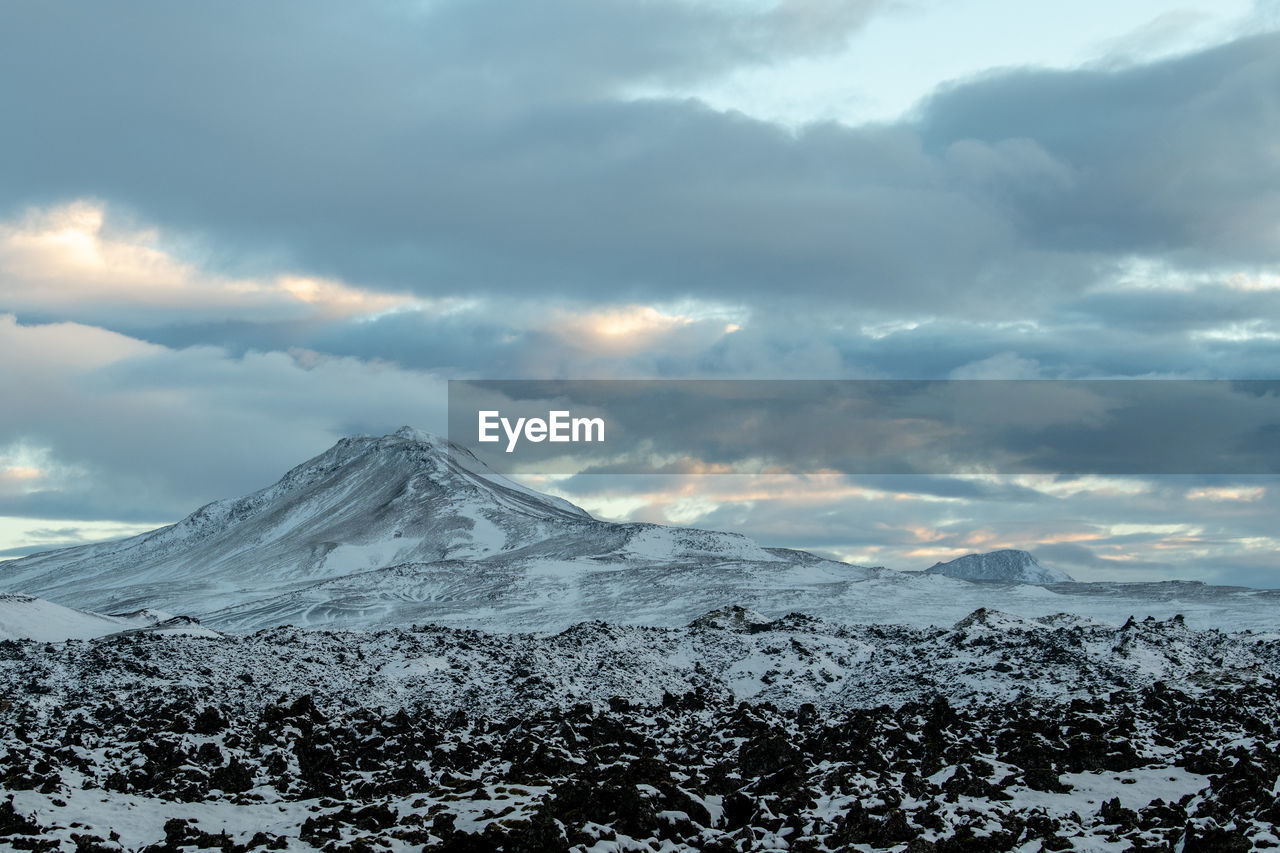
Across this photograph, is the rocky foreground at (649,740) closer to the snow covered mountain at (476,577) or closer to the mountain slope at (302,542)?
the snow covered mountain at (476,577)

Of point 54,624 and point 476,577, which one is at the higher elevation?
point 54,624

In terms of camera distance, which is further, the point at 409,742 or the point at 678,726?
the point at 678,726

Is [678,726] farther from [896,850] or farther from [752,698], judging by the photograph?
Answer: [896,850]

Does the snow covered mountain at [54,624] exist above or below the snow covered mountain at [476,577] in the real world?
above

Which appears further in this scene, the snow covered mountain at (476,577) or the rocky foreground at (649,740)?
the snow covered mountain at (476,577)

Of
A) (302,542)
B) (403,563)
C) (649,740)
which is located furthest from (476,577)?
(649,740)

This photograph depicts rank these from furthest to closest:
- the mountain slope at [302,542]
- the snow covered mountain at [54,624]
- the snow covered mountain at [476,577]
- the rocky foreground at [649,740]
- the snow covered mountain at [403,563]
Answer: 1. the mountain slope at [302,542]
2. the snow covered mountain at [403,563]
3. the snow covered mountain at [476,577]
4. the snow covered mountain at [54,624]
5. the rocky foreground at [649,740]

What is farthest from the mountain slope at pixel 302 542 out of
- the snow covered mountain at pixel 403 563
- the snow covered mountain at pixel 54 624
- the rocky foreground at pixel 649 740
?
the rocky foreground at pixel 649 740

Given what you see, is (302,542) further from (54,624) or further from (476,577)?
(54,624)

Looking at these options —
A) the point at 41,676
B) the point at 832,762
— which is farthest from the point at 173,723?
the point at 832,762
